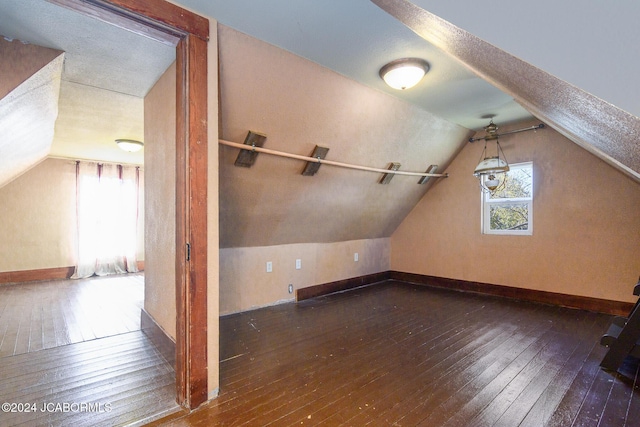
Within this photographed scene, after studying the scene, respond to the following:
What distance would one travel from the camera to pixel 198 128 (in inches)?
66.4

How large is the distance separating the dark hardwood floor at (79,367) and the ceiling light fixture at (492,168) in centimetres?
377

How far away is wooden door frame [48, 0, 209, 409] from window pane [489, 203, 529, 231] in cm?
397

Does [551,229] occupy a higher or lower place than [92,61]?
lower

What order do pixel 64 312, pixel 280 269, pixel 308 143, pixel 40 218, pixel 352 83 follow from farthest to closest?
pixel 40 218 → pixel 280 269 → pixel 64 312 → pixel 308 143 → pixel 352 83

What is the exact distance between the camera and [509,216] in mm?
4012

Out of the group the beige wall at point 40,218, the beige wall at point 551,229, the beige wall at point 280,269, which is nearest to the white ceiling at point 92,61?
the beige wall at point 280,269

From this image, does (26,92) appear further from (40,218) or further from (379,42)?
(40,218)

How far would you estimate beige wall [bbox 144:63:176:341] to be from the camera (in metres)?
2.11

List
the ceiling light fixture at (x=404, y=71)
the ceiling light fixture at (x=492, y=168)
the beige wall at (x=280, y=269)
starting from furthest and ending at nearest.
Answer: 1. the ceiling light fixture at (x=492, y=168)
2. the beige wall at (x=280, y=269)
3. the ceiling light fixture at (x=404, y=71)

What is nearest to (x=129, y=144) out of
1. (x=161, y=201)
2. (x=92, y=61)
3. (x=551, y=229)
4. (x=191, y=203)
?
(x=92, y=61)

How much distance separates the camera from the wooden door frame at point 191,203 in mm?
1662

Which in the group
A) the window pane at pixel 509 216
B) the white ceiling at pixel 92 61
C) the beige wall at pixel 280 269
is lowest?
the beige wall at pixel 280 269

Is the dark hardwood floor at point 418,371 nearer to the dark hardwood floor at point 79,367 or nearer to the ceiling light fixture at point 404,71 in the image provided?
the dark hardwood floor at point 79,367

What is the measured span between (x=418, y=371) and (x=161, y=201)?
2.32m
